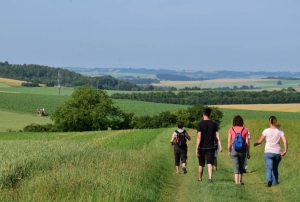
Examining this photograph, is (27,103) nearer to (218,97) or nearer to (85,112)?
(85,112)

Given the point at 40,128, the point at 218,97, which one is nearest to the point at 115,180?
the point at 40,128

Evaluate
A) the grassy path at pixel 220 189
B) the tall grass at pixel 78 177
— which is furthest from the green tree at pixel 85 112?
the tall grass at pixel 78 177

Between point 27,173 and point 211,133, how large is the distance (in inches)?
195

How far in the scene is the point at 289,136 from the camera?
3100 centimetres

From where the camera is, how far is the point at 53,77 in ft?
583

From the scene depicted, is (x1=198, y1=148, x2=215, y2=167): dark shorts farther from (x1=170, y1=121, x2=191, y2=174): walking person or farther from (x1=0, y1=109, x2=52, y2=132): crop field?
(x1=0, y1=109, x2=52, y2=132): crop field

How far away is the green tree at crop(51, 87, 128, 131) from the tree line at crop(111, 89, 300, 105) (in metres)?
46.2

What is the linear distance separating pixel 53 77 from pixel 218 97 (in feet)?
258

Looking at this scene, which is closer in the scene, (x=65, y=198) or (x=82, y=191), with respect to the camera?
(x=65, y=198)

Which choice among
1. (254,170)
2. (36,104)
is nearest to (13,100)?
(36,104)

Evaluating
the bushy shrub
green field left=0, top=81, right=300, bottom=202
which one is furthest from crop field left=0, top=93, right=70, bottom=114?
green field left=0, top=81, right=300, bottom=202

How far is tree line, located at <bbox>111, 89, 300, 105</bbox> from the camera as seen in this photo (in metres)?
113

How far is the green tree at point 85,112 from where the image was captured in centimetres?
6588

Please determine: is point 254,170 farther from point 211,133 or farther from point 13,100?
point 13,100
